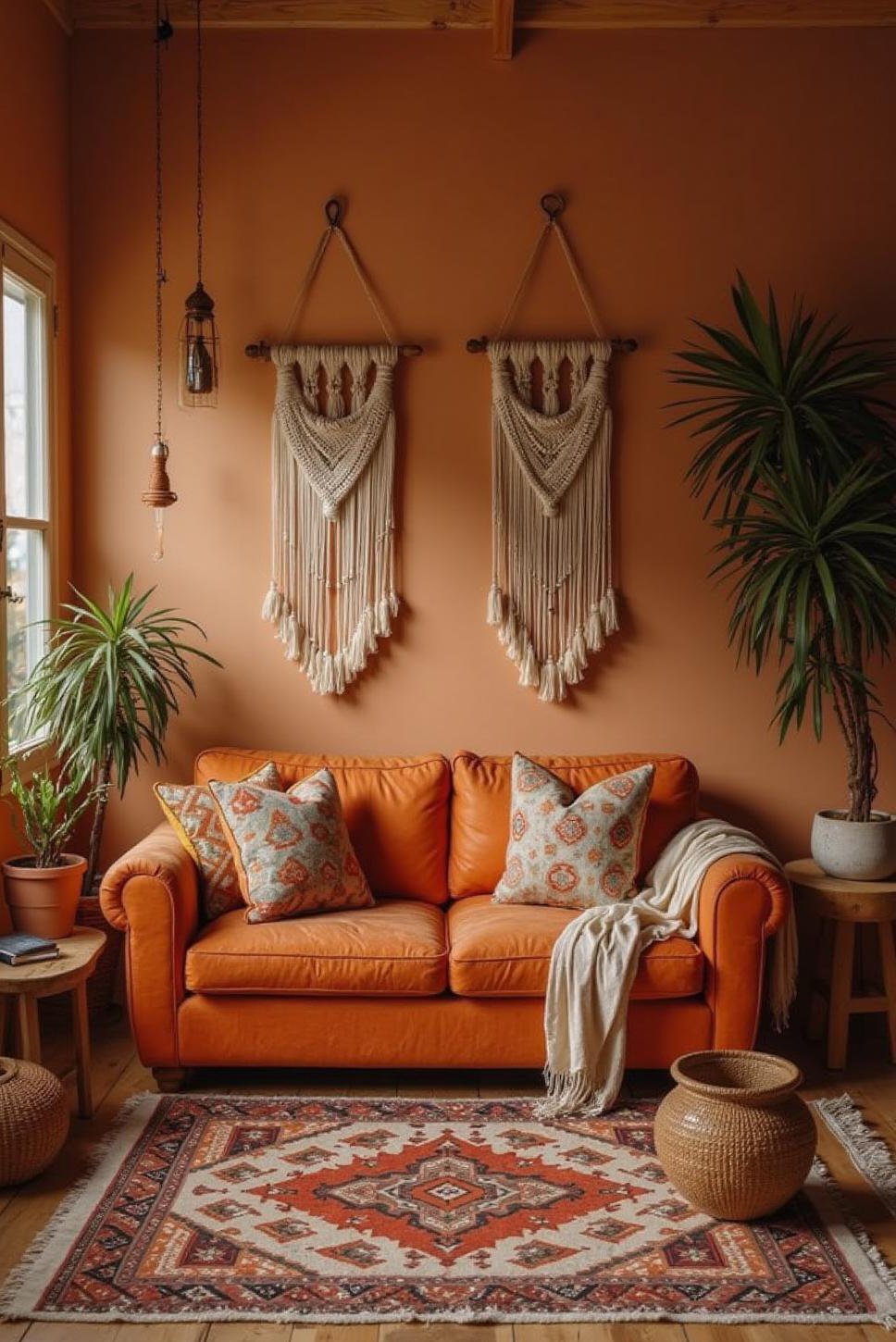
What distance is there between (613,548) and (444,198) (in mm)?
1294

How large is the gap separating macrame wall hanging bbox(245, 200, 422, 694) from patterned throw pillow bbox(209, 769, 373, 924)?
2.30 ft

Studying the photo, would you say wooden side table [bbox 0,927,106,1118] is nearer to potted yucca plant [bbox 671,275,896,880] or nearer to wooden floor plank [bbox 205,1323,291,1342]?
wooden floor plank [bbox 205,1323,291,1342]

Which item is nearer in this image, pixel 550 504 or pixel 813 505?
pixel 813 505

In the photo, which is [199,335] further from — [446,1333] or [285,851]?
[446,1333]

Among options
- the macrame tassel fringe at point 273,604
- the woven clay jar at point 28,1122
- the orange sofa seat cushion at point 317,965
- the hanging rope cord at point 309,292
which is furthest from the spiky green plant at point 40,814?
the hanging rope cord at point 309,292

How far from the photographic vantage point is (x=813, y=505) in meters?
3.92

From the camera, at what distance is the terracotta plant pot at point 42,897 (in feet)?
12.0

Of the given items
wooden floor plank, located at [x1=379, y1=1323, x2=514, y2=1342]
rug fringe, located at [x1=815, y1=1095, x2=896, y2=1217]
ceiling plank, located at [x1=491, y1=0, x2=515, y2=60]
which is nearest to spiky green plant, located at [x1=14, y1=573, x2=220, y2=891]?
wooden floor plank, located at [x1=379, y1=1323, x2=514, y2=1342]

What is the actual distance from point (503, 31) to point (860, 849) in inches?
110

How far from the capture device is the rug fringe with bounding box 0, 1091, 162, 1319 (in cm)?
267

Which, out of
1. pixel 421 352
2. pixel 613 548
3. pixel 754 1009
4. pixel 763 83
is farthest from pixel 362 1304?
pixel 763 83

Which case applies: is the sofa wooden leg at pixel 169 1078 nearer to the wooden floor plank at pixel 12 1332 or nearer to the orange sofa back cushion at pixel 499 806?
the orange sofa back cushion at pixel 499 806

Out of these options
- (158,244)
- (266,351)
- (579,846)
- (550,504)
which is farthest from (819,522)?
(158,244)

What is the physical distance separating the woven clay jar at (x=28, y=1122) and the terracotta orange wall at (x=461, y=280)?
1.58 m
